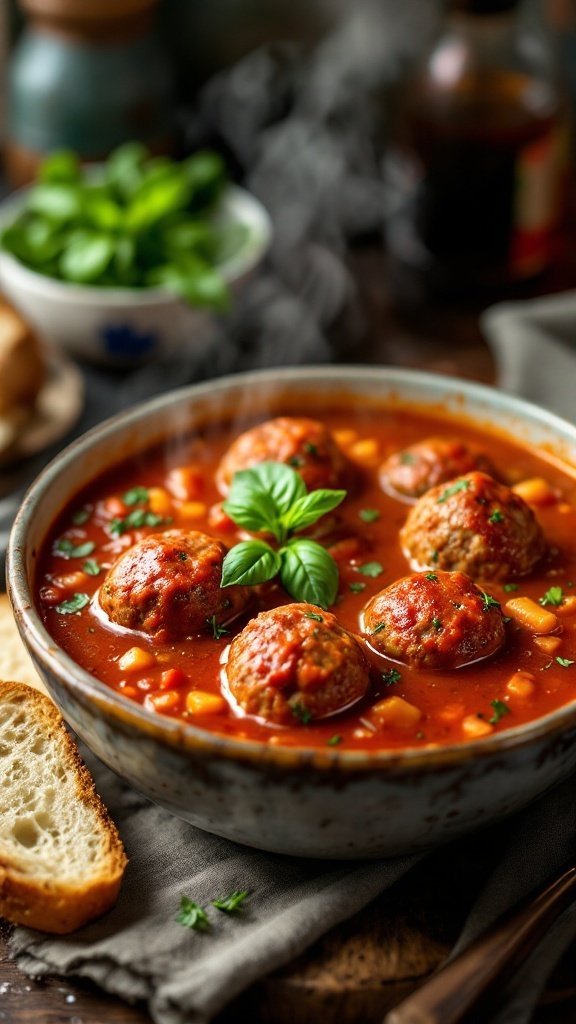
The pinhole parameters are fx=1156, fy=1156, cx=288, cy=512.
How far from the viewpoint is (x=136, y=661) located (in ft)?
11.1

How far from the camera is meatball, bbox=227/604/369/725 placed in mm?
3113

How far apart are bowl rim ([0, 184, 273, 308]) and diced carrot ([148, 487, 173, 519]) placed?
72.9 inches

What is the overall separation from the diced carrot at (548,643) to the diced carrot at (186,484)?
4.50ft

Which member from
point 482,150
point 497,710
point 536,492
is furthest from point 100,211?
point 497,710

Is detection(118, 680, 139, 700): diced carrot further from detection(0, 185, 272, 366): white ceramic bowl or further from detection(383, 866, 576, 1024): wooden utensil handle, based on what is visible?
detection(0, 185, 272, 366): white ceramic bowl

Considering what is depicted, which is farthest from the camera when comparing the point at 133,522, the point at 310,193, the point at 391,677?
the point at 310,193

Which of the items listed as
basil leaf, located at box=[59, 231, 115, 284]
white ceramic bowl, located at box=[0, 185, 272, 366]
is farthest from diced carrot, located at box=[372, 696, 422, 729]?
basil leaf, located at box=[59, 231, 115, 284]

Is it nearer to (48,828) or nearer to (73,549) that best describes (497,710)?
(48,828)

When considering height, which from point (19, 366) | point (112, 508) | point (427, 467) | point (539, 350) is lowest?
point (539, 350)

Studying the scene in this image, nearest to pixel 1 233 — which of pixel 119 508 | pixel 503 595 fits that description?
pixel 119 508

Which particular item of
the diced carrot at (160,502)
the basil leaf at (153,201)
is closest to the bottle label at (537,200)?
the basil leaf at (153,201)

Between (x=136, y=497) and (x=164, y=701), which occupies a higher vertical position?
(x=164, y=701)

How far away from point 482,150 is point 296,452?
8.88 ft

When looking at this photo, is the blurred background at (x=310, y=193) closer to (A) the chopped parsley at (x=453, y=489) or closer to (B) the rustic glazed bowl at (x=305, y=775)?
(A) the chopped parsley at (x=453, y=489)
